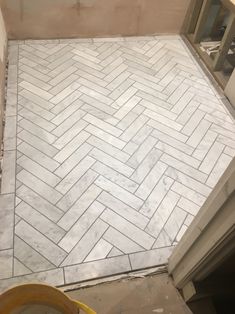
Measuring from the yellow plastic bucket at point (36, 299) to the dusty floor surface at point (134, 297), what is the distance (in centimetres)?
31

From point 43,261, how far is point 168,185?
1071mm

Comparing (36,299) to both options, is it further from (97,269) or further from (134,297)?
(134,297)

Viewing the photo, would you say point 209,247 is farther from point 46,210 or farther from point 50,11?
point 50,11

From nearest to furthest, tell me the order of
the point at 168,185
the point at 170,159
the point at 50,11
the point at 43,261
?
the point at 43,261 → the point at 168,185 → the point at 170,159 → the point at 50,11

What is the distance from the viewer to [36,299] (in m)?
1.37

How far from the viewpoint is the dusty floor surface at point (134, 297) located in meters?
1.64

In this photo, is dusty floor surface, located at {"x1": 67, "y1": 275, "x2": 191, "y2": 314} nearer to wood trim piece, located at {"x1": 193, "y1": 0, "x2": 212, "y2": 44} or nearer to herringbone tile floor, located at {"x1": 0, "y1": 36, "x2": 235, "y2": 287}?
herringbone tile floor, located at {"x1": 0, "y1": 36, "x2": 235, "y2": 287}

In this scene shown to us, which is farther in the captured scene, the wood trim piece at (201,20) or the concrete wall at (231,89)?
the wood trim piece at (201,20)

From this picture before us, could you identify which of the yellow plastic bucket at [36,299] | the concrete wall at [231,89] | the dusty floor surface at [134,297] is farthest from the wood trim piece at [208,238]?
the concrete wall at [231,89]

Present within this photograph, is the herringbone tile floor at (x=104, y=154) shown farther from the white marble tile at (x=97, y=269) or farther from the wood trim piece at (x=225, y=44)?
the wood trim piece at (x=225, y=44)

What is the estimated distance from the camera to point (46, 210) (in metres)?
1.99

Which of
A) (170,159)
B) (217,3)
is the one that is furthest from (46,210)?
(217,3)

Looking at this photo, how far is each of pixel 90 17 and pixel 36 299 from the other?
300cm

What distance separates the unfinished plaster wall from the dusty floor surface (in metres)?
2.83
